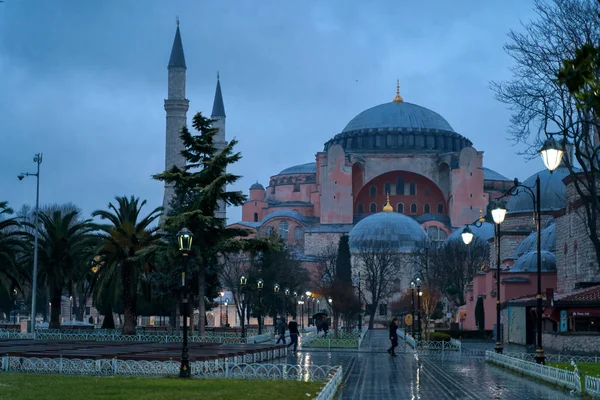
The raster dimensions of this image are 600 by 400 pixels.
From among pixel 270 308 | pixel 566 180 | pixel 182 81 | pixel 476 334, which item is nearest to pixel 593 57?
pixel 566 180

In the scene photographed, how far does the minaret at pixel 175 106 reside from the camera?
228 ft

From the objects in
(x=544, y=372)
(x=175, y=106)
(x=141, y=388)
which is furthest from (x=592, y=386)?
(x=175, y=106)

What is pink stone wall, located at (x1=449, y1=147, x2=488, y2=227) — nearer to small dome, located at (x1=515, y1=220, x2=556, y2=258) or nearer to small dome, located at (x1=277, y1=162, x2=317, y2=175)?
small dome, located at (x1=277, y1=162, x2=317, y2=175)

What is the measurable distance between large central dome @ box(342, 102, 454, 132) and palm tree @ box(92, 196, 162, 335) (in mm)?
60911

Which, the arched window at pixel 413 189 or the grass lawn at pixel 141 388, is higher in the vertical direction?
the arched window at pixel 413 189

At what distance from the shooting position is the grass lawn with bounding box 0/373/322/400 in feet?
39.8

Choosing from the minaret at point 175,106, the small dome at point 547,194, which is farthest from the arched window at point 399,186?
the small dome at point 547,194

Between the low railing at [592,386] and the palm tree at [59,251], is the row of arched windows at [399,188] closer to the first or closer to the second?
the palm tree at [59,251]

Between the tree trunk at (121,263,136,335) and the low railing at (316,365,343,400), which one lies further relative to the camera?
the tree trunk at (121,263,136,335)

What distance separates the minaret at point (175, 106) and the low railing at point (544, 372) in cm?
5089

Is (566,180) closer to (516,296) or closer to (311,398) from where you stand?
(516,296)

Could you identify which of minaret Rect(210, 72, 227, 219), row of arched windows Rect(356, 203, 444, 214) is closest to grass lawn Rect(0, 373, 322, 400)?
minaret Rect(210, 72, 227, 219)

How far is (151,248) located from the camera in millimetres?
30922

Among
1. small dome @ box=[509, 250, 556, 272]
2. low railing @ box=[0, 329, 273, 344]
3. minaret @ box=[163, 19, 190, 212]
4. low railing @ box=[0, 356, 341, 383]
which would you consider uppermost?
minaret @ box=[163, 19, 190, 212]
